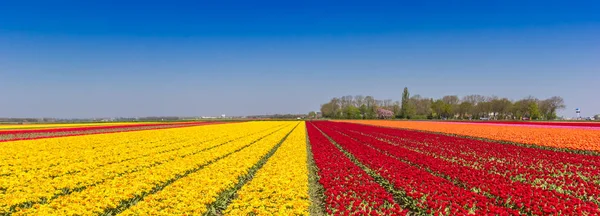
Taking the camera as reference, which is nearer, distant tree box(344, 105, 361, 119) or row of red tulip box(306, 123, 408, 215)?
row of red tulip box(306, 123, 408, 215)

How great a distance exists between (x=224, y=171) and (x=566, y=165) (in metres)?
16.5

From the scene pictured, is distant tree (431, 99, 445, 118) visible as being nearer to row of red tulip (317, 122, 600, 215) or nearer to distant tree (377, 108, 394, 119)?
distant tree (377, 108, 394, 119)

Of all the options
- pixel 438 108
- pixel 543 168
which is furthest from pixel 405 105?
pixel 543 168

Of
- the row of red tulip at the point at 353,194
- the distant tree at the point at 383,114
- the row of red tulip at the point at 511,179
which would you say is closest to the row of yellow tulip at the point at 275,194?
the row of red tulip at the point at 353,194

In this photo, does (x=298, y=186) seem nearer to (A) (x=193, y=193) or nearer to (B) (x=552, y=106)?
(A) (x=193, y=193)

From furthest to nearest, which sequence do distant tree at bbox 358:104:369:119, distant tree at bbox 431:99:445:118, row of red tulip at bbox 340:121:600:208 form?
distant tree at bbox 358:104:369:119 < distant tree at bbox 431:99:445:118 < row of red tulip at bbox 340:121:600:208

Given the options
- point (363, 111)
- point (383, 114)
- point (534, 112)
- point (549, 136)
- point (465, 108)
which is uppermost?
point (465, 108)

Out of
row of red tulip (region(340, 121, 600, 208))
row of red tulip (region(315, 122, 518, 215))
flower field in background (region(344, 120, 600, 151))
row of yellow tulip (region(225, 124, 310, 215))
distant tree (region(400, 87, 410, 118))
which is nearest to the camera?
row of red tulip (region(315, 122, 518, 215))

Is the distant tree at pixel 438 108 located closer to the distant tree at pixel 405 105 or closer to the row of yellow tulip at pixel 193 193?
the distant tree at pixel 405 105

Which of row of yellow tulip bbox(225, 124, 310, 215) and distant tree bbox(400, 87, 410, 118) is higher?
distant tree bbox(400, 87, 410, 118)

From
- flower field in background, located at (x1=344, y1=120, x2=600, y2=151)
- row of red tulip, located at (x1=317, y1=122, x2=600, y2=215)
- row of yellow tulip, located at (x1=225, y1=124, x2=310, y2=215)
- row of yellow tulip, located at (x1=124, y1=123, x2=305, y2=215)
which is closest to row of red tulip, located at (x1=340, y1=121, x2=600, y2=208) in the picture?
row of red tulip, located at (x1=317, y1=122, x2=600, y2=215)

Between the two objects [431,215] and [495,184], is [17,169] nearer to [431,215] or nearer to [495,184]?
[431,215]

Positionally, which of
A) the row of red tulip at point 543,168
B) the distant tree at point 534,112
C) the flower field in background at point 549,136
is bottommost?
the row of red tulip at point 543,168

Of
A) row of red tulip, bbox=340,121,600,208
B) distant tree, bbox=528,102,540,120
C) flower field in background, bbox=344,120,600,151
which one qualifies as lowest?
row of red tulip, bbox=340,121,600,208
